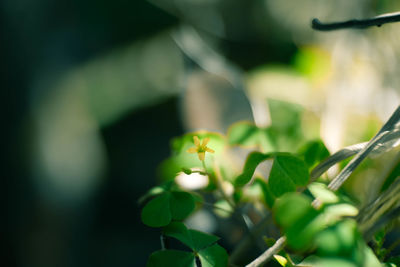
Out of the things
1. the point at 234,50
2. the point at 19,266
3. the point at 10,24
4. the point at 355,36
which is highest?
the point at 10,24

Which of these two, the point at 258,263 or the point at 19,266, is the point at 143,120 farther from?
the point at 258,263

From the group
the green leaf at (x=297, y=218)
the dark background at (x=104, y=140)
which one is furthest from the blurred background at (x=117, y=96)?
the green leaf at (x=297, y=218)

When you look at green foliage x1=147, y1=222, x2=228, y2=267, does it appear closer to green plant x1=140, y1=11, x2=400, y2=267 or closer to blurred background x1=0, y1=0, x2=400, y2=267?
green plant x1=140, y1=11, x2=400, y2=267

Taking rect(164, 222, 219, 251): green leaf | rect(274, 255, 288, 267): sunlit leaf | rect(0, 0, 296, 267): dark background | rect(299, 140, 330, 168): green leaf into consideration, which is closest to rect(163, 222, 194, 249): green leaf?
rect(164, 222, 219, 251): green leaf

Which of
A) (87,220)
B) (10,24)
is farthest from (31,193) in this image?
(10,24)

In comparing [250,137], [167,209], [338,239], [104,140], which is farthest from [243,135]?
[104,140]

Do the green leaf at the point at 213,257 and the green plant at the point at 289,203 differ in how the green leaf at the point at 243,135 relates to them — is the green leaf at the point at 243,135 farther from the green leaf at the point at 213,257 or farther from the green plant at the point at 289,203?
the green leaf at the point at 213,257
